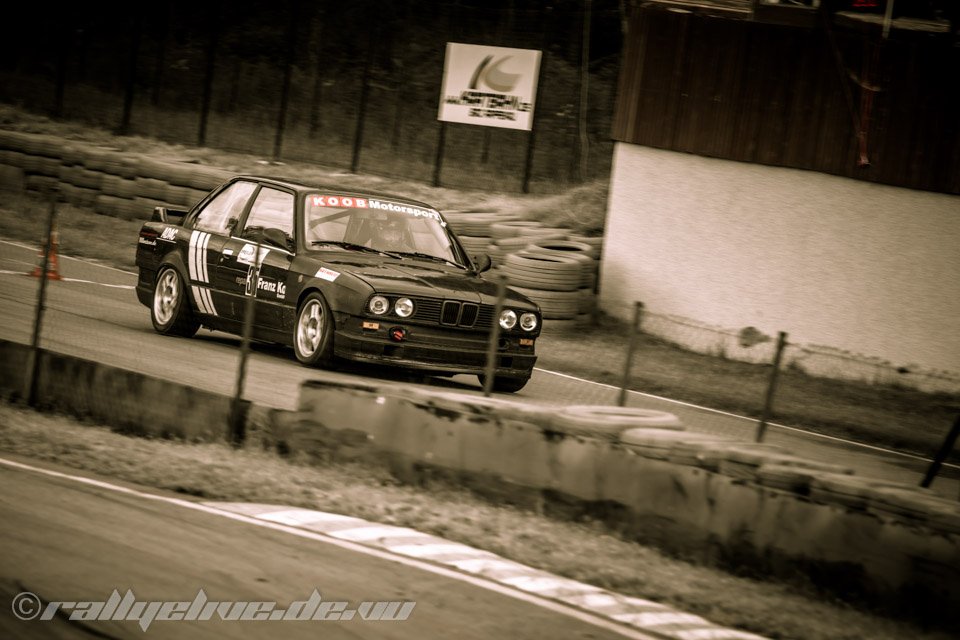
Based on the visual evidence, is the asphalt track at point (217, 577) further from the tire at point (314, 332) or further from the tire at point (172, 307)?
the tire at point (172, 307)

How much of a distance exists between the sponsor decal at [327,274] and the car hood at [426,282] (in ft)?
0.48

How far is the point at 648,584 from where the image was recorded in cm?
592

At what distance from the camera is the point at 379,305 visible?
393 inches

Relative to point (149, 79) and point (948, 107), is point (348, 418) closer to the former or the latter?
point (948, 107)

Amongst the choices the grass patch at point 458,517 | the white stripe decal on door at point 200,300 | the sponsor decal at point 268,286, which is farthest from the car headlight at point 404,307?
the white stripe decal on door at point 200,300

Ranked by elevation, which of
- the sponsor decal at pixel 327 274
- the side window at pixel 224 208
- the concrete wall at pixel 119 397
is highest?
the side window at pixel 224 208

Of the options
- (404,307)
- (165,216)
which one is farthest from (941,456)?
(165,216)

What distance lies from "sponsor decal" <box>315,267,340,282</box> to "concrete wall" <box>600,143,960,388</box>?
6.85 m

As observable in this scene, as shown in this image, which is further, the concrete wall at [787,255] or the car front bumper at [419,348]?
the concrete wall at [787,255]

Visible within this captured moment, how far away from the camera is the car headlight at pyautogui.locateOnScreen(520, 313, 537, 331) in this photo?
10656 millimetres

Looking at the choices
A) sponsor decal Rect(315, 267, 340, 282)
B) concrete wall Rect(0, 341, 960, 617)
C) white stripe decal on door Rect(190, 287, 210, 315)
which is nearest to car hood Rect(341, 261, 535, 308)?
sponsor decal Rect(315, 267, 340, 282)

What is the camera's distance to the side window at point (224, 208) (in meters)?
11.7

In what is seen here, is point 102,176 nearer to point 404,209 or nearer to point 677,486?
point 404,209

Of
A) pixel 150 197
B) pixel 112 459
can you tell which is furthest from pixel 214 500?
pixel 150 197
